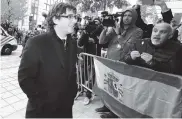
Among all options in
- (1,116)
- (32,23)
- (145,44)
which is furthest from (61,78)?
(32,23)

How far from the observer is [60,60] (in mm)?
1731

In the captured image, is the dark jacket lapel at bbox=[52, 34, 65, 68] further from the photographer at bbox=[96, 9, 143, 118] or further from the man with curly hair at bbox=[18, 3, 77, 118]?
the photographer at bbox=[96, 9, 143, 118]

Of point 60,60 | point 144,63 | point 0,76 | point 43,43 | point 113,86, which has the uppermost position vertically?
point 43,43

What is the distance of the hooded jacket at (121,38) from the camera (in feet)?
11.1

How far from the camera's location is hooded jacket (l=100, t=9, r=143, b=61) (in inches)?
133

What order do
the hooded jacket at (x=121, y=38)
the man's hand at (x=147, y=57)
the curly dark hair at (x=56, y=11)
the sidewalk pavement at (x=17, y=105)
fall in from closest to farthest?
the curly dark hair at (x=56, y=11), the man's hand at (x=147, y=57), the hooded jacket at (x=121, y=38), the sidewalk pavement at (x=17, y=105)

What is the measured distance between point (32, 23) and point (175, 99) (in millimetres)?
37895

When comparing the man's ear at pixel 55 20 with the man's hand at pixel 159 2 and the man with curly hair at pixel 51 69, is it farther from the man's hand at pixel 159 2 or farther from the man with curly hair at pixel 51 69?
the man's hand at pixel 159 2

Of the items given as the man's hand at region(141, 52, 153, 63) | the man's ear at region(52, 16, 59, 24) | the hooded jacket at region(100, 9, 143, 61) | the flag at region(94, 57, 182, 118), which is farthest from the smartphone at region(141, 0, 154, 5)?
the man's ear at region(52, 16, 59, 24)

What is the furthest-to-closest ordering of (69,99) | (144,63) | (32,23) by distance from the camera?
(32,23), (144,63), (69,99)

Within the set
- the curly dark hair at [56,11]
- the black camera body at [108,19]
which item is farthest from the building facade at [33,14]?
the curly dark hair at [56,11]

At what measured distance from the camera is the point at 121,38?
11.6 ft

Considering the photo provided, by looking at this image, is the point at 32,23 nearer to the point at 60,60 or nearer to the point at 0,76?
the point at 0,76

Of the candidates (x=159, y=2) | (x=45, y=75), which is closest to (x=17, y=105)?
(x=45, y=75)
